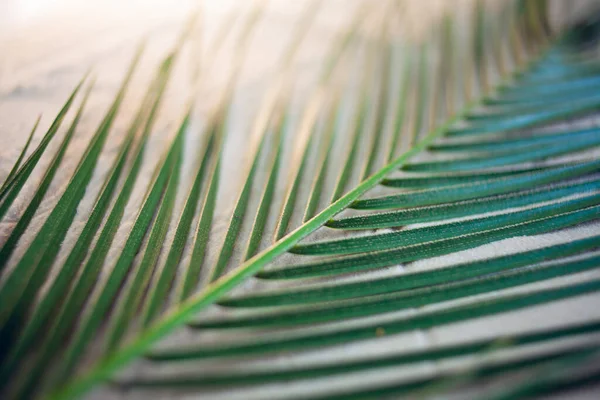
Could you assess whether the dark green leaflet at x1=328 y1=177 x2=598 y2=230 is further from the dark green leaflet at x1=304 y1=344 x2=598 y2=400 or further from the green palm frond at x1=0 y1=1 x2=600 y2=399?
the dark green leaflet at x1=304 y1=344 x2=598 y2=400

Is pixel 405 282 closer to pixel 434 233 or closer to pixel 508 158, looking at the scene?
pixel 434 233

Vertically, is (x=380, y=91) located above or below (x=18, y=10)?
above

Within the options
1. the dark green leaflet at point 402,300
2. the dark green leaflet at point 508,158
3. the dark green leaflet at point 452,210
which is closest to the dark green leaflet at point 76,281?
the dark green leaflet at point 402,300

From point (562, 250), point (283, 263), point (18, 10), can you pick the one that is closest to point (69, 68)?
point (18, 10)

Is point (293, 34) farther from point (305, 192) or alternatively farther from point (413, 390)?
point (413, 390)

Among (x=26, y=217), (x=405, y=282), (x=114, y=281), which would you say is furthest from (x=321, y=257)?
(x=26, y=217)

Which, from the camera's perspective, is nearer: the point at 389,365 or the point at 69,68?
the point at 389,365

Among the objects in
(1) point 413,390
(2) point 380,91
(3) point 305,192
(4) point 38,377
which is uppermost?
(2) point 380,91

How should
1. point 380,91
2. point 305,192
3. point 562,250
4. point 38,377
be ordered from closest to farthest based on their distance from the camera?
point 38,377, point 562,250, point 305,192, point 380,91
